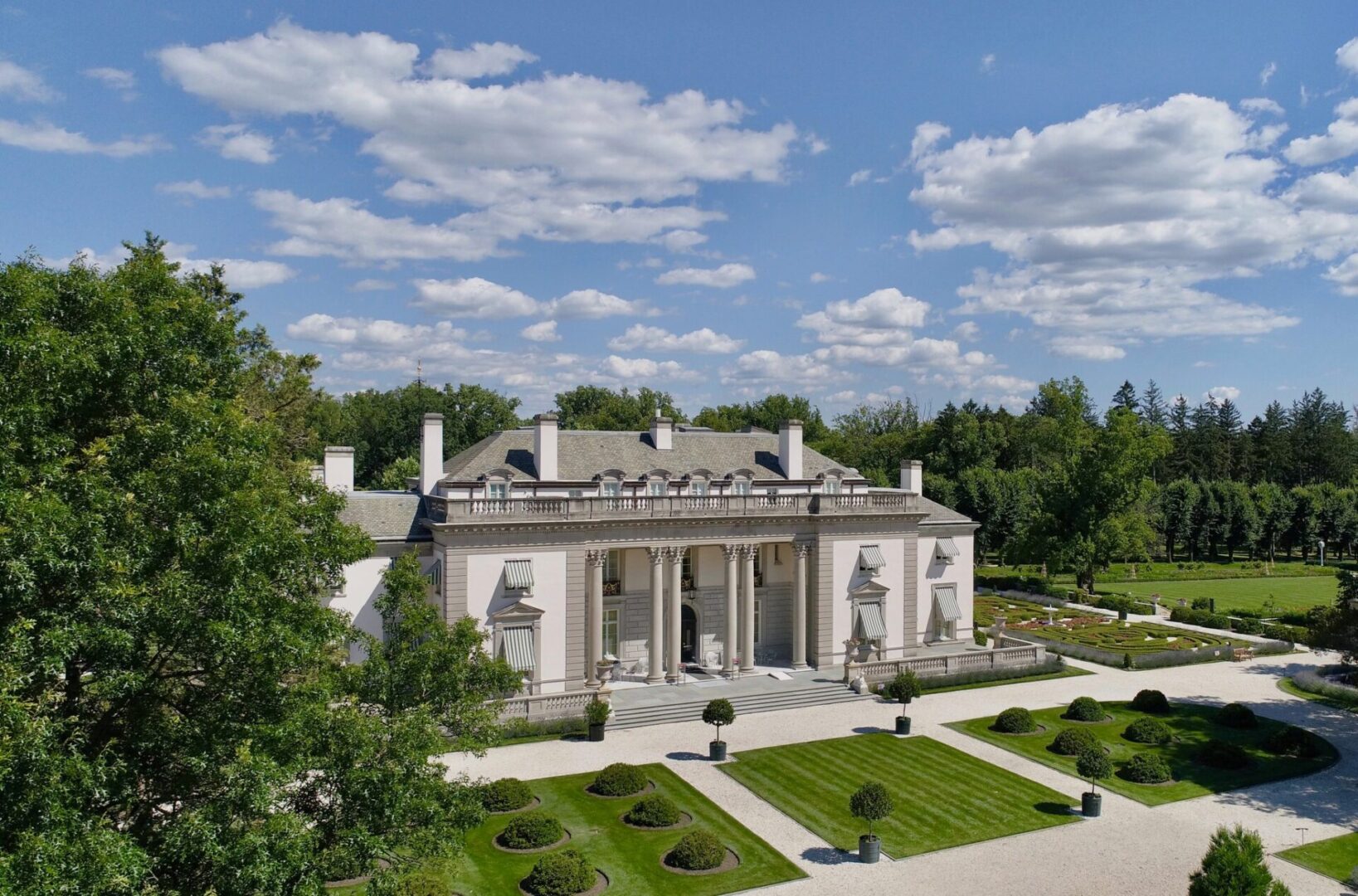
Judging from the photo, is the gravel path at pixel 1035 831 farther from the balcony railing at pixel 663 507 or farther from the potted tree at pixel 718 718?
the balcony railing at pixel 663 507

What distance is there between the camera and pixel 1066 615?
59844 millimetres

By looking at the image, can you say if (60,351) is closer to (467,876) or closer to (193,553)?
(193,553)

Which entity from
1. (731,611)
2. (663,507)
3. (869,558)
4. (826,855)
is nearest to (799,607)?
(731,611)

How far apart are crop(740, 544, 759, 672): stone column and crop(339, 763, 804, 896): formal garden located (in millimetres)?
13696

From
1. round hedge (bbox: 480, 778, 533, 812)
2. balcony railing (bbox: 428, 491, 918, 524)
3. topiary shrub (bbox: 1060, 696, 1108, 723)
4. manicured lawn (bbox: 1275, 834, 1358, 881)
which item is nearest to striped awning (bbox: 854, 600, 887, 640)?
balcony railing (bbox: 428, 491, 918, 524)

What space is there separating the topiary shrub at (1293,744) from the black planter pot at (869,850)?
1958cm

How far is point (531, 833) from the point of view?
24500mm

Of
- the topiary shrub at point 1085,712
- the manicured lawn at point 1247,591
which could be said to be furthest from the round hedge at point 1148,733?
the manicured lawn at point 1247,591

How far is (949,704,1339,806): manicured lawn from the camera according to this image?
98.8 feet

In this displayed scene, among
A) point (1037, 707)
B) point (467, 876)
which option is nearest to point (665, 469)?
point (1037, 707)

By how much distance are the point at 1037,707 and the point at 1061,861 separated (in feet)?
53.5

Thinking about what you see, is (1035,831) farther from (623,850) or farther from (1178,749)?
(623,850)

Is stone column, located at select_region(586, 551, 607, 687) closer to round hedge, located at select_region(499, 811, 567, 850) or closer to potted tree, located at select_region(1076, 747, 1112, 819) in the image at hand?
round hedge, located at select_region(499, 811, 567, 850)

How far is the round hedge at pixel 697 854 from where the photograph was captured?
23.5 m
